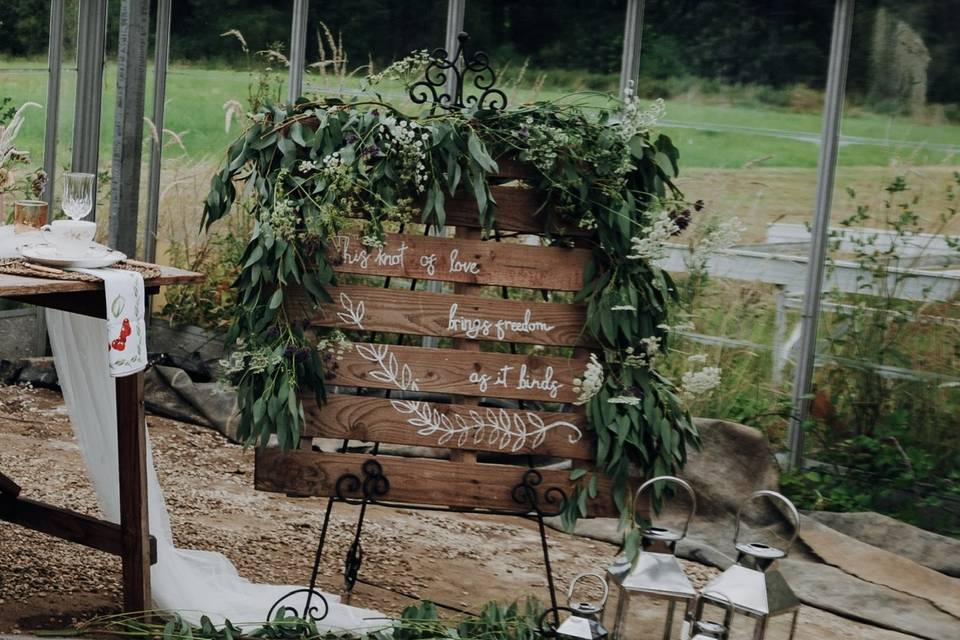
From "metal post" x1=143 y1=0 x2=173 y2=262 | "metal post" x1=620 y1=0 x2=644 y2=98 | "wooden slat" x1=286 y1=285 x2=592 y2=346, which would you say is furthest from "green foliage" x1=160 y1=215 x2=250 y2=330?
"wooden slat" x1=286 y1=285 x2=592 y2=346

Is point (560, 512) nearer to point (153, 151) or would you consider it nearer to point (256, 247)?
point (256, 247)

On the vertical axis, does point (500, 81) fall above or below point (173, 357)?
above

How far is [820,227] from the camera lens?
5699mm

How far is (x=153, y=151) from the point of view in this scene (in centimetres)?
703

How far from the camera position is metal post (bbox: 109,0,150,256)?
553 centimetres

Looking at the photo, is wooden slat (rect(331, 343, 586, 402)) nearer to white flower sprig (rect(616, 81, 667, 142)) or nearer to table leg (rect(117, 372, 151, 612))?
table leg (rect(117, 372, 151, 612))

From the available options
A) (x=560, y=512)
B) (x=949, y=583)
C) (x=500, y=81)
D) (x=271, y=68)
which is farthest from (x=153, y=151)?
(x=949, y=583)

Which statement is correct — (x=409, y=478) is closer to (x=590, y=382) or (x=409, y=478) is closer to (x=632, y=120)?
(x=590, y=382)

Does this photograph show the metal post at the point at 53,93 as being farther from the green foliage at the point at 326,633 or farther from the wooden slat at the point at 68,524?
the green foliage at the point at 326,633

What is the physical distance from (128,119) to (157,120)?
1.34m

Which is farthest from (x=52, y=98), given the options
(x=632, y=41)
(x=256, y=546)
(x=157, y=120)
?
(x=256, y=546)

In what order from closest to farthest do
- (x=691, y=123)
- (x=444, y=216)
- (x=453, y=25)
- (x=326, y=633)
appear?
(x=326, y=633) < (x=444, y=216) < (x=691, y=123) < (x=453, y=25)

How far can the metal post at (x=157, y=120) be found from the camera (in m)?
6.99

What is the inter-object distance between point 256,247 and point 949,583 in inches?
119
